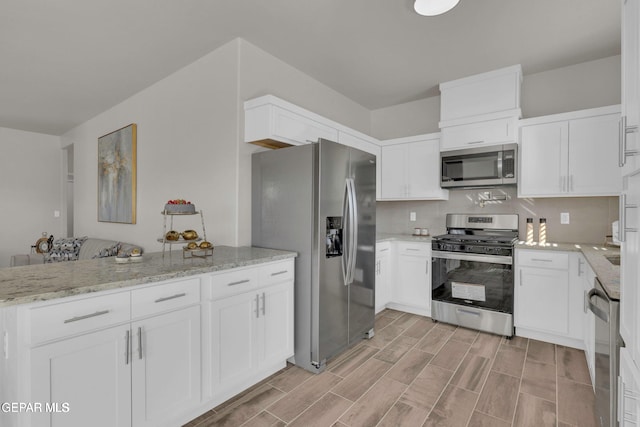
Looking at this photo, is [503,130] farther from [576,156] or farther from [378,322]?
[378,322]

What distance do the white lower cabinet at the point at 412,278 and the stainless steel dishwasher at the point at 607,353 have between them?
194 cm

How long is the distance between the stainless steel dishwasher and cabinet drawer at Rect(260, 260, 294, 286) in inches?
70.0

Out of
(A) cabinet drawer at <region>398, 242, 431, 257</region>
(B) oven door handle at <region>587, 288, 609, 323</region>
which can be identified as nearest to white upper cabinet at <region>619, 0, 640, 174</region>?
(B) oven door handle at <region>587, 288, 609, 323</region>

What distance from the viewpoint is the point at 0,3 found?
2266 millimetres

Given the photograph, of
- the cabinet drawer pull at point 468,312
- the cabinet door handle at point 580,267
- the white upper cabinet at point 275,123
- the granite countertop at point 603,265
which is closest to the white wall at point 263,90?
the white upper cabinet at point 275,123

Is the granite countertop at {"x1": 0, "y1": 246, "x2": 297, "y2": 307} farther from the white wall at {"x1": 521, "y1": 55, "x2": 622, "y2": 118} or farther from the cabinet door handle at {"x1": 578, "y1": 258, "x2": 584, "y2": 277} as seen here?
the white wall at {"x1": 521, "y1": 55, "x2": 622, "y2": 118}

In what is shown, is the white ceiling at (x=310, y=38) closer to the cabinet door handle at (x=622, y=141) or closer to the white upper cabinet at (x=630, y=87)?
the white upper cabinet at (x=630, y=87)

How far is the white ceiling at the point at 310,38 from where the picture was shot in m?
2.31

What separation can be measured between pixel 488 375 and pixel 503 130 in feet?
7.63

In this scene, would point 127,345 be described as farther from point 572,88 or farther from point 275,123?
point 572,88

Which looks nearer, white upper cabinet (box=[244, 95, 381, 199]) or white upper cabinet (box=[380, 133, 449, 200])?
white upper cabinet (box=[244, 95, 381, 199])

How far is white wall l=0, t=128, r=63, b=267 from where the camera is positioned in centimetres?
522

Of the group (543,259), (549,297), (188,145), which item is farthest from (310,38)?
(549,297)

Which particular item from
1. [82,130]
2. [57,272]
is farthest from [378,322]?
[82,130]
